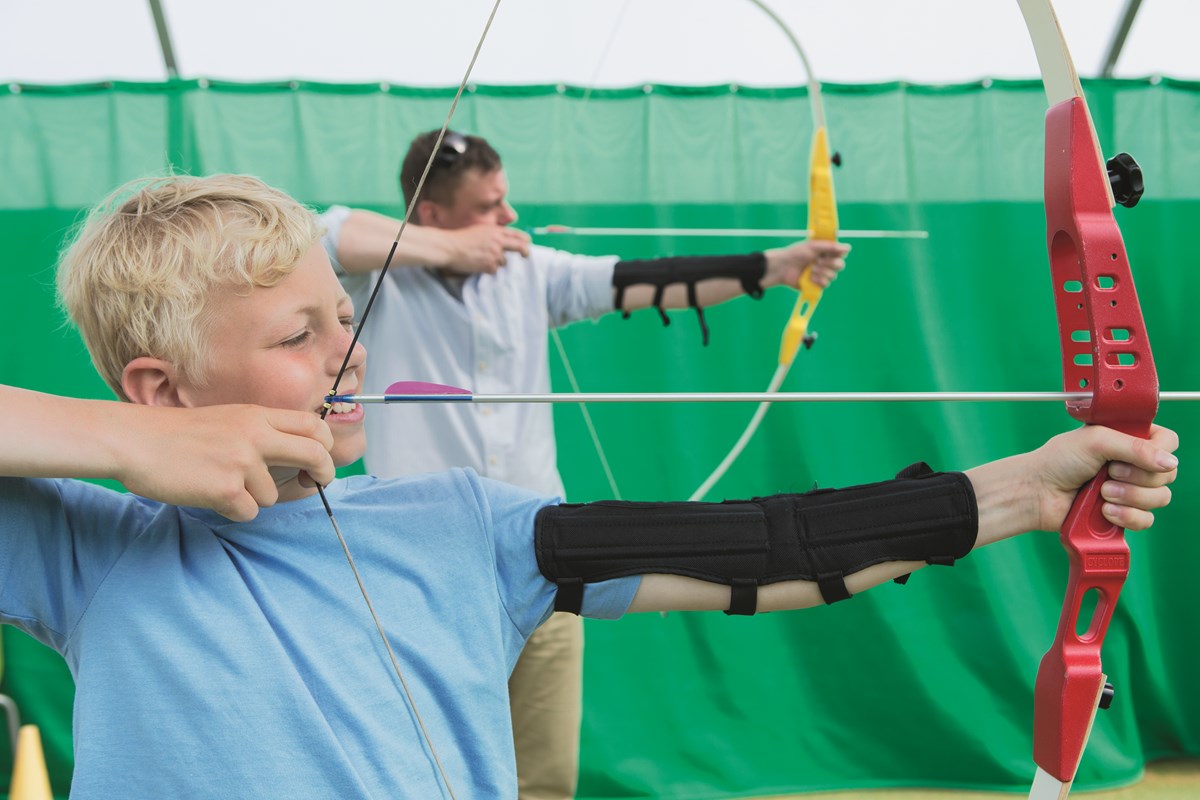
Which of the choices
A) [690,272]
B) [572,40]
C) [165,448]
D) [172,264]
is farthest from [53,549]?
[572,40]

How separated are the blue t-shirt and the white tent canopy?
1726 mm

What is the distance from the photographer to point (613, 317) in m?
2.47

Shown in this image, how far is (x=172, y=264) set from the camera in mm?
801

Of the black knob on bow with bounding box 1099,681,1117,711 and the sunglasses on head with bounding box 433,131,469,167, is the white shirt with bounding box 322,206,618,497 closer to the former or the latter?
the sunglasses on head with bounding box 433,131,469,167

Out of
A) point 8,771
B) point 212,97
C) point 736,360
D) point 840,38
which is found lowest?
point 8,771

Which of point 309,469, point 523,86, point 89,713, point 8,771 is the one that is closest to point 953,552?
point 309,469

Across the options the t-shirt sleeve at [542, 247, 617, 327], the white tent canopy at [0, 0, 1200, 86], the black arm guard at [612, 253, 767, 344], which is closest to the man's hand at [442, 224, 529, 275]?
the t-shirt sleeve at [542, 247, 617, 327]

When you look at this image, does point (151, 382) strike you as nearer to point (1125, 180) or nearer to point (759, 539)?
point (759, 539)

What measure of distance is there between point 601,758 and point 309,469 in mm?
1836

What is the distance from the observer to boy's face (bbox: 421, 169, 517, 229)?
1846 millimetres

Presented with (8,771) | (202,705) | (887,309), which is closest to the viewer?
(202,705)

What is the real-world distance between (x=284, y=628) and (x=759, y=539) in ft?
1.15

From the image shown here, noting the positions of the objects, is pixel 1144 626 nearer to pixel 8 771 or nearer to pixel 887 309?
pixel 887 309

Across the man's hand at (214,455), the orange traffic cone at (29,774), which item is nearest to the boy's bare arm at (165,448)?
the man's hand at (214,455)
